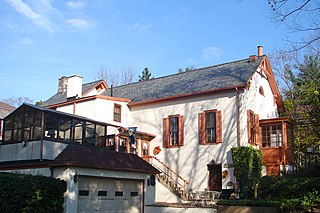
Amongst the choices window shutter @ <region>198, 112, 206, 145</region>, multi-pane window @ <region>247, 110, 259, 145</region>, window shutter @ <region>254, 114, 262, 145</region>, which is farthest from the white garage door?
window shutter @ <region>254, 114, 262, 145</region>

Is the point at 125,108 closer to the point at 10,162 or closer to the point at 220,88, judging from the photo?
the point at 220,88

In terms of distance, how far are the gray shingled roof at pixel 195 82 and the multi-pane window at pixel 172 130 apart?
1.64 metres

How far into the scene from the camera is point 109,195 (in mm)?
15961

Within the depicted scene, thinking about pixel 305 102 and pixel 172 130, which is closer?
pixel 172 130

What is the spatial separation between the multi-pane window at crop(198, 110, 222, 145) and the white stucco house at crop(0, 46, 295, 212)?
0.20 feet

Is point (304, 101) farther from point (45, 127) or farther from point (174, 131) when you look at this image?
point (45, 127)

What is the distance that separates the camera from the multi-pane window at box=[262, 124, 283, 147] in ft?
73.9

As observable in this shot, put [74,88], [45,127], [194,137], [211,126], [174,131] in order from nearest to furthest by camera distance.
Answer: [45,127]
[211,126]
[194,137]
[174,131]
[74,88]

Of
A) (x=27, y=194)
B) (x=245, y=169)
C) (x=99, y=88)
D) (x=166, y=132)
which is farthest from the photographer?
(x=99, y=88)

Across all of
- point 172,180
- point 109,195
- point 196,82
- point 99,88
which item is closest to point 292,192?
point 172,180

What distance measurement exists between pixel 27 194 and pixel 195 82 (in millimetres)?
14873

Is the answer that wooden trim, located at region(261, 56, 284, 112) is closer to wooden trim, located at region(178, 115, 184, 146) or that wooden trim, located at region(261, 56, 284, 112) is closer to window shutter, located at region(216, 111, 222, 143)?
window shutter, located at region(216, 111, 222, 143)

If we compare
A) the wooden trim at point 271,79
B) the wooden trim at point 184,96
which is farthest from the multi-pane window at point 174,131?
the wooden trim at point 271,79

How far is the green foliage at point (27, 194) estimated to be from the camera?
1248cm
